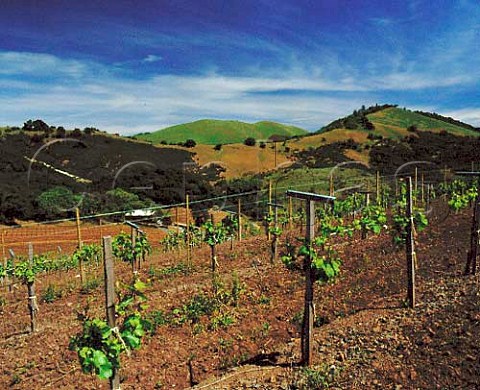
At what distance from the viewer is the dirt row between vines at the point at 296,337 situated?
5.84 m

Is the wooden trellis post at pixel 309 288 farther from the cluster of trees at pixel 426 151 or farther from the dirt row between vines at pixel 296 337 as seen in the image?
the cluster of trees at pixel 426 151

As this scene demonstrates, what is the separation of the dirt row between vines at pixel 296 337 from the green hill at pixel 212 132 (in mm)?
82920

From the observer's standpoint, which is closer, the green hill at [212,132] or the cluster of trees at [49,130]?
the cluster of trees at [49,130]

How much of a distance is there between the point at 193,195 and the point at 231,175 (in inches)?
500

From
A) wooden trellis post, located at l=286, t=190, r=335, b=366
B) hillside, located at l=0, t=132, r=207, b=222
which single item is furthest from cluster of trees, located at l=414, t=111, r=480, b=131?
wooden trellis post, located at l=286, t=190, r=335, b=366

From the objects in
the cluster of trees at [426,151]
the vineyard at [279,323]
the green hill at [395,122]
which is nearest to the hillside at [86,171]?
the cluster of trees at [426,151]

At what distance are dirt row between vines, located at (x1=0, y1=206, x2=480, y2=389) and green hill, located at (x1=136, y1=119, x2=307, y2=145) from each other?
8292 cm

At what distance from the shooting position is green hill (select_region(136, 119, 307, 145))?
96.9 m

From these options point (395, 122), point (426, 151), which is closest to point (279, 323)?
point (426, 151)

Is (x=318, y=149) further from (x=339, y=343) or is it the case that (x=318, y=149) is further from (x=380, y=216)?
(x=339, y=343)

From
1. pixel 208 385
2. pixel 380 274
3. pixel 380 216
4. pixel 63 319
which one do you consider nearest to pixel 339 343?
pixel 208 385

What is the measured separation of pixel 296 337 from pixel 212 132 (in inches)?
3780

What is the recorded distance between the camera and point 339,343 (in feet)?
21.7

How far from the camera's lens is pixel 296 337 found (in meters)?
7.33
